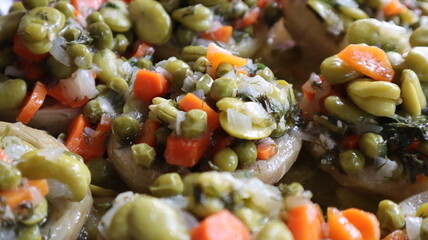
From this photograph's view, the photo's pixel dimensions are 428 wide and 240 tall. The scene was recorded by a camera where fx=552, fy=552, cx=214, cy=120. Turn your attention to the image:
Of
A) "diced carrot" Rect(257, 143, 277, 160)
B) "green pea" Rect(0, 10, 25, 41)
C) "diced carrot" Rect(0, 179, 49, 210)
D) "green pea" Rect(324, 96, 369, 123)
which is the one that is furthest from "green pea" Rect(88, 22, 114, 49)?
"green pea" Rect(324, 96, 369, 123)

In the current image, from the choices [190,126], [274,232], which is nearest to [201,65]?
[190,126]

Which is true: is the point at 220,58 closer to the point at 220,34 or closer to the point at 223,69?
the point at 223,69

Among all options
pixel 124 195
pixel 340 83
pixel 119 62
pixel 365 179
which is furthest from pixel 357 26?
pixel 124 195

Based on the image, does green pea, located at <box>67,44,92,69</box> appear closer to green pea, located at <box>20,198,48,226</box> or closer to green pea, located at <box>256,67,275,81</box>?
green pea, located at <box>256,67,275,81</box>

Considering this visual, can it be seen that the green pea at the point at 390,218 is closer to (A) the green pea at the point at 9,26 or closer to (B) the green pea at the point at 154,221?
(B) the green pea at the point at 154,221

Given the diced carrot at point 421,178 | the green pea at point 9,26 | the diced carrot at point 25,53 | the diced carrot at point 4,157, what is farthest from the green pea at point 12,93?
the diced carrot at point 421,178

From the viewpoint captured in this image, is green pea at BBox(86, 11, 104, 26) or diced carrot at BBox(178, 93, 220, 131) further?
green pea at BBox(86, 11, 104, 26)

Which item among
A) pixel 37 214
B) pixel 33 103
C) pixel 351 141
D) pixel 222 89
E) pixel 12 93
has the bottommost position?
pixel 33 103
